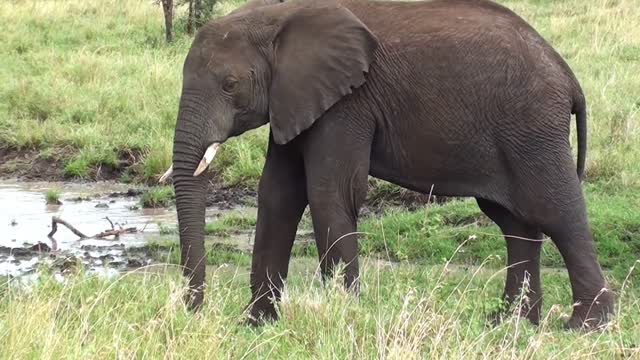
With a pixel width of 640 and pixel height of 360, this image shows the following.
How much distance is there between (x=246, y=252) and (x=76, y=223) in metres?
1.96

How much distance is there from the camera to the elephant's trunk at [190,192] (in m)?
6.18

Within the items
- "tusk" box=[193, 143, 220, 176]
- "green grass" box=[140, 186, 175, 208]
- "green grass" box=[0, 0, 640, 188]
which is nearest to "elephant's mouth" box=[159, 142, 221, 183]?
"tusk" box=[193, 143, 220, 176]

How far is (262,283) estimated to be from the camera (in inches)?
277

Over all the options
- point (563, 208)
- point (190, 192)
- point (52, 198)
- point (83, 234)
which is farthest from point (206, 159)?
point (52, 198)

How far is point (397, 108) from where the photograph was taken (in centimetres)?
669

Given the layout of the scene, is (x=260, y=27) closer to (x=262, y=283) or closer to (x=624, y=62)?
(x=262, y=283)

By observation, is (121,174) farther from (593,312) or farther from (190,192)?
(593,312)

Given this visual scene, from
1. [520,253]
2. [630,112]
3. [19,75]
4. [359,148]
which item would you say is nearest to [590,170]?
[630,112]

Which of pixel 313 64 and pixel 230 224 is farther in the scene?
pixel 230 224

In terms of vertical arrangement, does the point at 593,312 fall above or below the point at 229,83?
below

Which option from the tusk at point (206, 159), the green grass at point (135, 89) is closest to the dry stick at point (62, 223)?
the green grass at point (135, 89)

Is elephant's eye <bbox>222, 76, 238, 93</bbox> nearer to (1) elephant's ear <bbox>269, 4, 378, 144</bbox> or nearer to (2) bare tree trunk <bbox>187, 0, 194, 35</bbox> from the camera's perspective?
(1) elephant's ear <bbox>269, 4, 378, 144</bbox>

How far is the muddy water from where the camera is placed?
873cm

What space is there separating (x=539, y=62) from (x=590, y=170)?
12.3 ft
